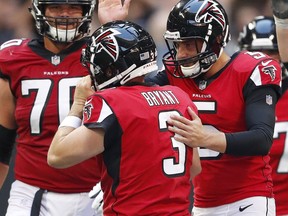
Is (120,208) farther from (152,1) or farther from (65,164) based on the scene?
(152,1)

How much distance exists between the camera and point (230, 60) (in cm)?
438

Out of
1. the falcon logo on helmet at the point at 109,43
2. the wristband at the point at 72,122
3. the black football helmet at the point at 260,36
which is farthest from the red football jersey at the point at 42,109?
the black football helmet at the point at 260,36

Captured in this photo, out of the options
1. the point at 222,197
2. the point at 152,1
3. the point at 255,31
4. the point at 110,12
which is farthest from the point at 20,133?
the point at 152,1

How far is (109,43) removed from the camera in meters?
3.78

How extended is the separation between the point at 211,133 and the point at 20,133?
119cm

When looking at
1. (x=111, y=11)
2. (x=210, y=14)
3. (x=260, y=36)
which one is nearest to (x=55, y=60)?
(x=111, y=11)

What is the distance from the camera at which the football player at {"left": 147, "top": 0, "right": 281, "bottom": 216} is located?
4230mm

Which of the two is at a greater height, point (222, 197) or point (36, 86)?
point (36, 86)

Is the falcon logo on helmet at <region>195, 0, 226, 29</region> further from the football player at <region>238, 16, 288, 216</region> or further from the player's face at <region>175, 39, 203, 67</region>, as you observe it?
the football player at <region>238, 16, 288, 216</region>

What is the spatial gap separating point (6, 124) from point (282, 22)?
154 centimetres

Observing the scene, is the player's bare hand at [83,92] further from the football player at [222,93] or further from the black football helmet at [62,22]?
the black football helmet at [62,22]

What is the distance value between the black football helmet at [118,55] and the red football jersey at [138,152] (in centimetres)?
11

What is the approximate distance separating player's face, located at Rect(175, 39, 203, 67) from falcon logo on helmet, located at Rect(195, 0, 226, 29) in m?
0.11

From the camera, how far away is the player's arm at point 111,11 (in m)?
4.65
